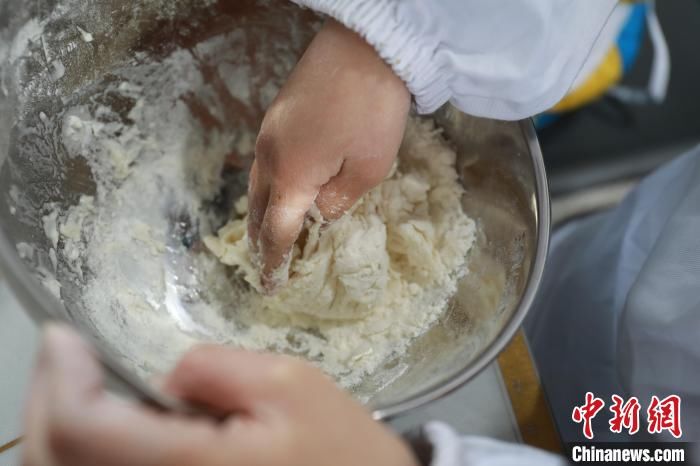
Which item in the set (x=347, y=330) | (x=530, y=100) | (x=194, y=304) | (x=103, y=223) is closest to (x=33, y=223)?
(x=103, y=223)

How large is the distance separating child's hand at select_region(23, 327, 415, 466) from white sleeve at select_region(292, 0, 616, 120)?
1.01 feet

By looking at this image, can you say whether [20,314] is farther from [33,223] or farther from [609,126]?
[609,126]

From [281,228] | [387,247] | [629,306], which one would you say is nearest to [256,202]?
[281,228]

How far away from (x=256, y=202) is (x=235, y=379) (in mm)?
321

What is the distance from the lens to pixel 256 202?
67 cm

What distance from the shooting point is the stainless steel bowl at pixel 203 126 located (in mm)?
591

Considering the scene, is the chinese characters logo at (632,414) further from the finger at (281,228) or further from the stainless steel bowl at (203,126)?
the finger at (281,228)

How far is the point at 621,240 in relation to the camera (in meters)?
0.84

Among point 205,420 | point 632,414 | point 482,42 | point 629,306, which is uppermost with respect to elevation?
point 482,42

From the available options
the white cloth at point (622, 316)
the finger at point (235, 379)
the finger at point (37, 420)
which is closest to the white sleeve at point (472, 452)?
the white cloth at point (622, 316)

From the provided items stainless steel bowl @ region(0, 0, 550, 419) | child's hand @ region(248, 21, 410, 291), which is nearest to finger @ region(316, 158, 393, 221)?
child's hand @ region(248, 21, 410, 291)

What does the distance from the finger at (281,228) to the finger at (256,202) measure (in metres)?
0.02

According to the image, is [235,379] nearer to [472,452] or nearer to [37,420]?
[37,420]

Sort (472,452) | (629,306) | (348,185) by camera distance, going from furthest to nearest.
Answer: (629,306), (348,185), (472,452)
